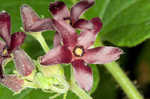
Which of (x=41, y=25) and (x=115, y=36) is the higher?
(x=41, y=25)

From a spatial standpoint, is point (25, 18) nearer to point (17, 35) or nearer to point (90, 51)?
point (17, 35)

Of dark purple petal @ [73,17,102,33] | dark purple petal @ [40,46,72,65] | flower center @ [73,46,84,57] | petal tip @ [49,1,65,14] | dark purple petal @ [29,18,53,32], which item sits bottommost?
flower center @ [73,46,84,57]

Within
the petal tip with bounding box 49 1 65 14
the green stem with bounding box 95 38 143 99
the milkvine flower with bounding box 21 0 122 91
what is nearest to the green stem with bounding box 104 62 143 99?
the green stem with bounding box 95 38 143 99

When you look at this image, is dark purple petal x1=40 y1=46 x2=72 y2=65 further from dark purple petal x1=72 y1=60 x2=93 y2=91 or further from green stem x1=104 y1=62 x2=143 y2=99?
green stem x1=104 y1=62 x2=143 y2=99

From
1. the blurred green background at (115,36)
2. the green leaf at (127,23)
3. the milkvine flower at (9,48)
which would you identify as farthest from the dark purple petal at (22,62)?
the green leaf at (127,23)

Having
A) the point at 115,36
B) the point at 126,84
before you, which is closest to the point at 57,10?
the point at 115,36

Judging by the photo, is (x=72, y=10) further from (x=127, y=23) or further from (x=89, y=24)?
(x=127, y=23)
